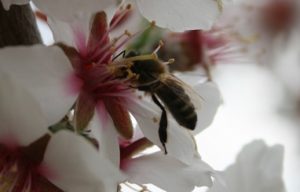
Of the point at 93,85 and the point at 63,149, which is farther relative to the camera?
the point at 93,85

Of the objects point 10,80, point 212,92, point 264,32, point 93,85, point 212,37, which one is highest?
point 10,80

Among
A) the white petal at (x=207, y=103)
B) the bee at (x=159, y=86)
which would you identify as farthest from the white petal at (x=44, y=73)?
the white petal at (x=207, y=103)

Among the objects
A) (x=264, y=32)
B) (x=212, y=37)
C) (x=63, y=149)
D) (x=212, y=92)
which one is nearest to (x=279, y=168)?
(x=212, y=92)

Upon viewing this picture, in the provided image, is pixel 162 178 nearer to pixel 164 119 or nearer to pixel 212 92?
pixel 164 119

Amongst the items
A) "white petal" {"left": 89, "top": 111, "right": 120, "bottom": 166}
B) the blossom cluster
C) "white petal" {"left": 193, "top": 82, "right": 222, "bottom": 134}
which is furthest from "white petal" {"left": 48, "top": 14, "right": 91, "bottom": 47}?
"white petal" {"left": 193, "top": 82, "right": 222, "bottom": 134}

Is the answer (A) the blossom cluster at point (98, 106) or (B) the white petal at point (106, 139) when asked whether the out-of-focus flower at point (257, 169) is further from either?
(B) the white petal at point (106, 139)

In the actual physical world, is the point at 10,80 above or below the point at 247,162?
above
